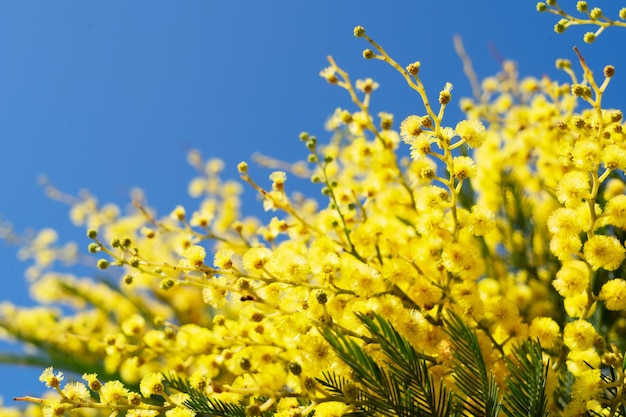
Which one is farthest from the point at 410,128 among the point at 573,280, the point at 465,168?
the point at 573,280

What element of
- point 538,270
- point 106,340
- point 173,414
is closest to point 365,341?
point 173,414

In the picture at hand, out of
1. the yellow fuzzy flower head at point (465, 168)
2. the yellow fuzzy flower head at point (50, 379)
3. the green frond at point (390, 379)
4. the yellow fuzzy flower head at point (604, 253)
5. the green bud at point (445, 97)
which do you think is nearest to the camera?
the green frond at point (390, 379)

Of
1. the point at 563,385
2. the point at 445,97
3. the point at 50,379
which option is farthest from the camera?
the point at 563,385

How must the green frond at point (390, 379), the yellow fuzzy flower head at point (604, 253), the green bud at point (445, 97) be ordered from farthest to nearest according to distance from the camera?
the green bud at point (445, 97) < the yellow fuzzy flower head at point (604, 253) < the green frond at point (390, 379)

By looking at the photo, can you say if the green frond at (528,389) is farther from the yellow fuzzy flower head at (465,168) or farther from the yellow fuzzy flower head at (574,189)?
the yellow fuzzy flower head at (465,168)

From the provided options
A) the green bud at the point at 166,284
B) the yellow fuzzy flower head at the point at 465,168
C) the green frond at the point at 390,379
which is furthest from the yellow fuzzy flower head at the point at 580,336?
the green bud at the point at 166,284

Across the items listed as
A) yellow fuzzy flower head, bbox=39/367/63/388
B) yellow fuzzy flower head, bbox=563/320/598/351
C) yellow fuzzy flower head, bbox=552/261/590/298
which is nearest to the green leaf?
yellow fuzzy flower head, bbox=563/320/598/351

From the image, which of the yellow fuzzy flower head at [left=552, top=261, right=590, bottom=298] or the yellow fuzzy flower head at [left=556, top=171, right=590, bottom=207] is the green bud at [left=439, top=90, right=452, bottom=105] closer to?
the yellow fuzzy flower head at [left=556, top=171, right=590, bottom=207]

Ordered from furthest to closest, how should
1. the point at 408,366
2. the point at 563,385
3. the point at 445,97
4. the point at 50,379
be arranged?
the point at 563,385 → the point at 445,97 → the point at 50,379 → the point at 408,366

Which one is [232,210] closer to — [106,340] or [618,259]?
[106,340]

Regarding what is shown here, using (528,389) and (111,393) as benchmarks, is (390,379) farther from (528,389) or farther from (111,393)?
(111,393)
